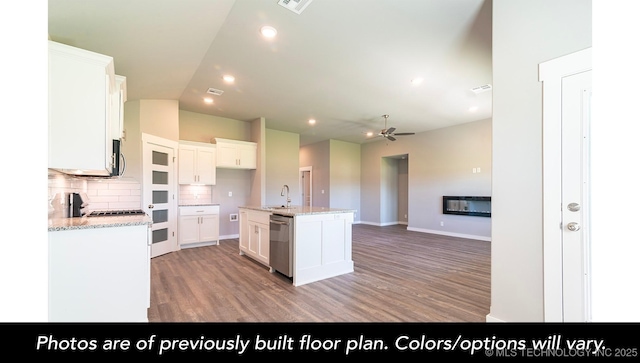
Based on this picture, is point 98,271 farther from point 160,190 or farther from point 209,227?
point 209,227

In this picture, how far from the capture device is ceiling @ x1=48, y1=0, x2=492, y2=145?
88.4 inches

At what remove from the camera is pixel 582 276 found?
160 centimetres

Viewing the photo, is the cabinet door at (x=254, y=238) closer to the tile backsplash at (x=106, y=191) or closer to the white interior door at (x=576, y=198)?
the tile backsplash at (x=106, y=191)

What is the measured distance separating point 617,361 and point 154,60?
424 centimetres

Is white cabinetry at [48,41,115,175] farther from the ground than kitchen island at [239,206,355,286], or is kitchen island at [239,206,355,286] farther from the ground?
white cabinetry at [48,41,115,175]

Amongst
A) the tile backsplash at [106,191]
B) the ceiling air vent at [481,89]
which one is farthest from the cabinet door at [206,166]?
the ceiling air vent at [481,89]

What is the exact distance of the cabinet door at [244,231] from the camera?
13.5ft

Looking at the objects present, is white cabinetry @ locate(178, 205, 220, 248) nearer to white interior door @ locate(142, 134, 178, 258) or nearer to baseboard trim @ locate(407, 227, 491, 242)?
white interior door @ locate(142, 134, 178, 258)

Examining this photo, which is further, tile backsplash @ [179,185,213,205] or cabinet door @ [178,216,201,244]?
tile backsplash @ [179,185,213,205]

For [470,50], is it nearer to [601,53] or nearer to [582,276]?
[582,276]

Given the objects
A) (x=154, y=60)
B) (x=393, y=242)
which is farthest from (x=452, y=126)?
(x=154, y=60)

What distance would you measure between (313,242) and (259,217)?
102 centimetres

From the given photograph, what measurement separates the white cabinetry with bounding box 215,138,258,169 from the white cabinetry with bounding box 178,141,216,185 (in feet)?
0.53

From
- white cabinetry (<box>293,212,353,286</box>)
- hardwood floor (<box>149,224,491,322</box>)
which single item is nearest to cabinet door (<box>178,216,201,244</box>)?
hardwood floor (<box>149,224,491,322</box>)
